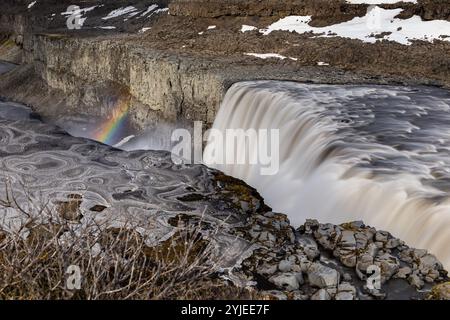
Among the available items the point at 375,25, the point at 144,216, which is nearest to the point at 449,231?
the point at 144,216

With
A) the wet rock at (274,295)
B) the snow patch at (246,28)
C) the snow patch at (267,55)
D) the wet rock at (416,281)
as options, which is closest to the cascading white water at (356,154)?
the wet rock at (416,281)

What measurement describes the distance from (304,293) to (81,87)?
32.1 m

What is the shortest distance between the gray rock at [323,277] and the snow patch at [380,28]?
1939 centimetres

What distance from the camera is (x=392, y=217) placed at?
38.1ft

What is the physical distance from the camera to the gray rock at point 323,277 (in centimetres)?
986

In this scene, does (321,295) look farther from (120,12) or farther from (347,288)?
(120,12)

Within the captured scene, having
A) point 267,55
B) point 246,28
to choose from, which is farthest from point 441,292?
point 246,28

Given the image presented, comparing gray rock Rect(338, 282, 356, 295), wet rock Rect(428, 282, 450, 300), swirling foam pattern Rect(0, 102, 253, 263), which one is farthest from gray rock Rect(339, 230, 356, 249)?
swirling foam pattern Rect(0, 102, 253, 263)

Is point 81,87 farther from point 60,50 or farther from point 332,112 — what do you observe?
point 332,112

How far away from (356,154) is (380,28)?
16811mm

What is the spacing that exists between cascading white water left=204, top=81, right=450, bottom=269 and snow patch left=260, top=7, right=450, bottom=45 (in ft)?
23.7

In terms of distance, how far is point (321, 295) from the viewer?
9445mm

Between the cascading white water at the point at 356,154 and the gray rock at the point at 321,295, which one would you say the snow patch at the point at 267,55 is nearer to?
the cascading white water at the point at 356,154

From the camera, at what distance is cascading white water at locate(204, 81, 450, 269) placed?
11648 millimetres
